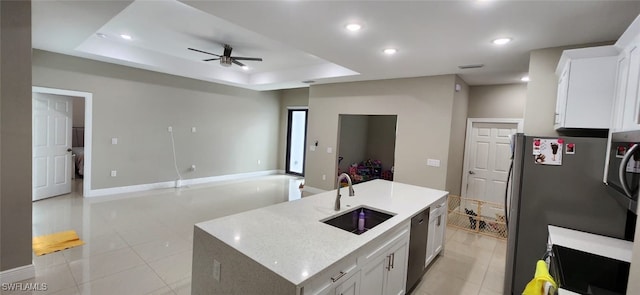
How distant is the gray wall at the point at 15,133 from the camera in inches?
89.1

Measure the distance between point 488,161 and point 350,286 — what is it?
4728mm

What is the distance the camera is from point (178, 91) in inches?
248

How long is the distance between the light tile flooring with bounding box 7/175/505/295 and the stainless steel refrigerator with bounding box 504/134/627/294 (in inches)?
24.1

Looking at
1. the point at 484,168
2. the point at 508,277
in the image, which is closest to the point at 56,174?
the point at 508,277

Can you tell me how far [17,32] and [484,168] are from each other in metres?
6.61

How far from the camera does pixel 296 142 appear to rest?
28.8ft

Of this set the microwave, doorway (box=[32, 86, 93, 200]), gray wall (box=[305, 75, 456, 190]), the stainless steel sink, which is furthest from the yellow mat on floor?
the microwave

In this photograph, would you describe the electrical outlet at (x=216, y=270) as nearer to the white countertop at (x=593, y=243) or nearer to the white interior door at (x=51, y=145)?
the white countertop at (x=593, y=243)

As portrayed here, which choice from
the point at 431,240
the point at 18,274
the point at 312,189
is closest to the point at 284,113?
the point at 312,189

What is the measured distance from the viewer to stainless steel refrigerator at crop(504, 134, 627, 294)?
6.82 feet

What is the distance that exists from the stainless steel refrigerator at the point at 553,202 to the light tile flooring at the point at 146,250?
612mm

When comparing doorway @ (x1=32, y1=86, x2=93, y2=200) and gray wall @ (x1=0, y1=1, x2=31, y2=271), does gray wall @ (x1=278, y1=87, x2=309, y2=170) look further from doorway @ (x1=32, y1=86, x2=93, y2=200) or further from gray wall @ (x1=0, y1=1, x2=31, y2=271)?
gray wall @ (x1=0, y1=1, x2=31, y2=271)

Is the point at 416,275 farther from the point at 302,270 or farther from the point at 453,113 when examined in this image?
the point at 453,113

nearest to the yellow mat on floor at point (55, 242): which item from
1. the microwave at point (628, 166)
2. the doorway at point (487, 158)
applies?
the microwave at point (628, 166)
